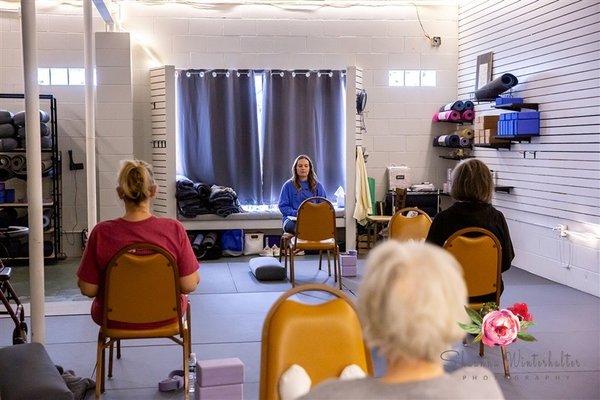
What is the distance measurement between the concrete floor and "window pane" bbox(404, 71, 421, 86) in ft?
10.1

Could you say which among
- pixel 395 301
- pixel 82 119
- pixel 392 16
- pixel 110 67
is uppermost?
pixel 392 16

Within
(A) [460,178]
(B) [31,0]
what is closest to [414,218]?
(A) [460,178]

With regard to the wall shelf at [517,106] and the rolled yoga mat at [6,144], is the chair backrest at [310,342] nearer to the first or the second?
the wall shelf at [517,106]

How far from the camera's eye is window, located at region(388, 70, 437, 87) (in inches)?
369

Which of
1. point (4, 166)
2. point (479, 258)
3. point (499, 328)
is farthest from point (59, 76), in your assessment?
point (499, 328)

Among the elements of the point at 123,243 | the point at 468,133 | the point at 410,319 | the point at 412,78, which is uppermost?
the point at 412,78

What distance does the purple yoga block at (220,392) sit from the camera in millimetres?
3268

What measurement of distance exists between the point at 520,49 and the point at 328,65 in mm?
Answer: 2436

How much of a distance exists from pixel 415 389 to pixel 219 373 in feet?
6.35

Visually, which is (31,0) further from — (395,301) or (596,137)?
(596,137)

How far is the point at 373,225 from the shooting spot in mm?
8867

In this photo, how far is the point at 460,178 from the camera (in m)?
4.44

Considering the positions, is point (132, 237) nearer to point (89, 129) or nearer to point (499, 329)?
point (499, 329)

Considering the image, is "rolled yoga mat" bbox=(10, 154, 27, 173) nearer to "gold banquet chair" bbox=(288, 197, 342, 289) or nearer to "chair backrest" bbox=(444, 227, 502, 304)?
"gold banquet chair" bbox=(288, 197, 342, 289)
